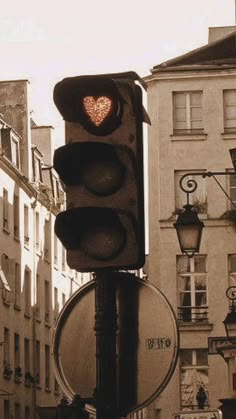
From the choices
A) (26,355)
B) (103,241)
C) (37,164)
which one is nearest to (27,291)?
(26,355)

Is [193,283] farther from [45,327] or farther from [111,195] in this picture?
[111,195]

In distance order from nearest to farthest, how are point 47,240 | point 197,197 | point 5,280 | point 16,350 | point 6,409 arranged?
1. point 197,197
2. point 5,280
3. point 6,409
4. point 16,350
5. point 47,240

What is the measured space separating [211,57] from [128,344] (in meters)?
53.3

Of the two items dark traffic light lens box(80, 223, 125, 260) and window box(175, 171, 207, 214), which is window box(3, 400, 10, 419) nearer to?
window box(175, 171, 207, 214)

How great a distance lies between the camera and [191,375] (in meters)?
54.7

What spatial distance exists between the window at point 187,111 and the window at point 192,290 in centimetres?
542

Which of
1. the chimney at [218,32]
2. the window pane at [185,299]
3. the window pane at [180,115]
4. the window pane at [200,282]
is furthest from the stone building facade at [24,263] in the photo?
the chimney at [218,32]

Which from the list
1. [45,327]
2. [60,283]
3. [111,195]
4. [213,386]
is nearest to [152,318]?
[111,195]

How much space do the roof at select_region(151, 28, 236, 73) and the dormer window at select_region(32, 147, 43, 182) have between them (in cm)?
1368

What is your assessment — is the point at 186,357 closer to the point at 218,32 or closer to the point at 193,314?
the point at 193,314

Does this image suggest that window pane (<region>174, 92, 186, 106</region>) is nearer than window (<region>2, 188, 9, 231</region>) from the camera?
Yes

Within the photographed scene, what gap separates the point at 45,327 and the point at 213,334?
60.2 ft

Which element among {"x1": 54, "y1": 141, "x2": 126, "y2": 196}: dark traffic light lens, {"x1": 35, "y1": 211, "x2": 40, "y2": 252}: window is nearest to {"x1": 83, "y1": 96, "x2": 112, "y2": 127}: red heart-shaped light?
{"x1": 54, "y1": 141, "x2": 126, "y2": 196}: dark traffic light lens

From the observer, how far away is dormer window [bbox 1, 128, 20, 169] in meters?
66.0
